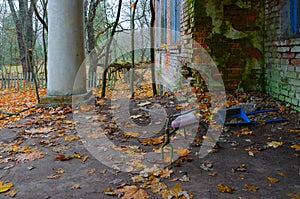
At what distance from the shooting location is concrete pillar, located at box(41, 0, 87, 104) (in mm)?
4816

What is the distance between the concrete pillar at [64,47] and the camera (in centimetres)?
482

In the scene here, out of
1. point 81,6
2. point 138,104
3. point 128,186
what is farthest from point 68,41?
point 128,186

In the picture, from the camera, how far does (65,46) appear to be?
16.1ft

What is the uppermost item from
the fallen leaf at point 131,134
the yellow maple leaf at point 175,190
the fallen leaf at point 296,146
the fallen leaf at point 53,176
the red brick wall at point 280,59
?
the red brick wall at point 280,59

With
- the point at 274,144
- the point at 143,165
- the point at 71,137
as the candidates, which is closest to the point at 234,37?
the point at 274,144

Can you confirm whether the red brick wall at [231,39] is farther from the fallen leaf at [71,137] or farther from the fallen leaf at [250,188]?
the fallen leaf at [250,188]

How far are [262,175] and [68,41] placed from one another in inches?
147

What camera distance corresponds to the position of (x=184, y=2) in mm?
6023

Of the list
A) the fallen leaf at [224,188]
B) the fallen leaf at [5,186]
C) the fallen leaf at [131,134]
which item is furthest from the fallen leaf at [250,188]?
the fallen leaf at [5,186]

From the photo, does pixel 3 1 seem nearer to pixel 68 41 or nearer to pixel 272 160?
pixel 68 41

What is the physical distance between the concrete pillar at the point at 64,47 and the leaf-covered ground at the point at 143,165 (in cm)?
102

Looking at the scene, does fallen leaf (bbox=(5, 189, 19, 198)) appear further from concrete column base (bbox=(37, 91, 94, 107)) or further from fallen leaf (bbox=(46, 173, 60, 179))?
concrete column base (bbox=(37, 91, 94, 107))

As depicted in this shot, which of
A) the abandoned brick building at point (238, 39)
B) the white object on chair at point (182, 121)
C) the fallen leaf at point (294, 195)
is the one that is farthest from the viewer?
the abandoned brick building at point (238, 39)

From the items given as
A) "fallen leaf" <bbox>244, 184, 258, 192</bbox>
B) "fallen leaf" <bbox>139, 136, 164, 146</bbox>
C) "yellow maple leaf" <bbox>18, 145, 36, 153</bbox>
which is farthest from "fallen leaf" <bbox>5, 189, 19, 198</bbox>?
"fallen leaf" <bbox>244, 184, 258, 192</bbox>
